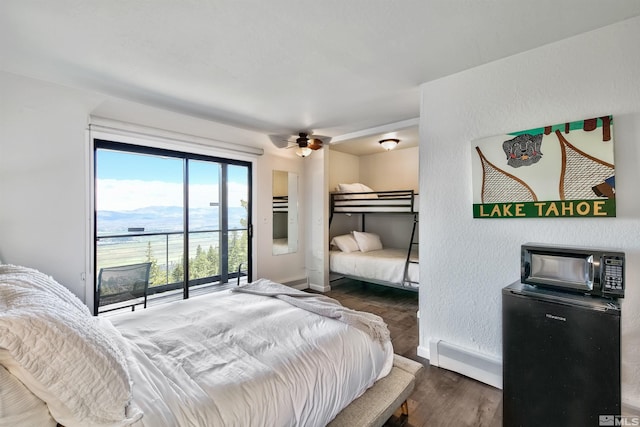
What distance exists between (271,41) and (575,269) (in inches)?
90.5

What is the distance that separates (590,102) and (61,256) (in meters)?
4.20

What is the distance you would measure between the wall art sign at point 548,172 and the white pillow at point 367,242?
8.91 feet

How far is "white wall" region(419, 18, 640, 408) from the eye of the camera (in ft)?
5.48

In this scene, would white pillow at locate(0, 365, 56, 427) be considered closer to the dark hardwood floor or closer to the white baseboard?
the dark hardwood floor

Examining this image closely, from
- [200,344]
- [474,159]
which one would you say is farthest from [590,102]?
[200,344]

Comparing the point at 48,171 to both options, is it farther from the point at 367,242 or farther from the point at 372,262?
the point at 367,242

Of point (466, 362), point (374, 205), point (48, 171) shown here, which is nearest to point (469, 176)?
point (466, 362)

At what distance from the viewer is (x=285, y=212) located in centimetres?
466

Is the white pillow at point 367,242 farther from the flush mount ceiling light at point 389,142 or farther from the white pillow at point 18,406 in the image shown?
the white pillow at point 18,406

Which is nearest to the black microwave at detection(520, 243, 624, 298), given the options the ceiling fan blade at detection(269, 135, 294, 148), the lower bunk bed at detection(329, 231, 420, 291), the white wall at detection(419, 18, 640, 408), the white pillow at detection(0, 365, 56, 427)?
the white wall at detection(419, 18, 640, 408)

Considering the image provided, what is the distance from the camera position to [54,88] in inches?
95.0

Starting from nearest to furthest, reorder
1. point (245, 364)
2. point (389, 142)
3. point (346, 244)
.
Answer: point (245, 364)
point (389, 142)
point (346, 244)

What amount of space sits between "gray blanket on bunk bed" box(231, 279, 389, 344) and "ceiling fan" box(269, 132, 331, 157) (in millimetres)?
2325

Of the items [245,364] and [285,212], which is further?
[285,212]
